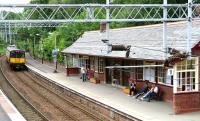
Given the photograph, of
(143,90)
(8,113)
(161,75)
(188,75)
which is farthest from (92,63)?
(188,75)

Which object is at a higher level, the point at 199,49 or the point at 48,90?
the point at 199,49

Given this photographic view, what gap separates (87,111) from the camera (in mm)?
23469

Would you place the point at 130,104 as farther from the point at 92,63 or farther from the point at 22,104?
the point at 92,63

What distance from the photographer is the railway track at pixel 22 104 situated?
22502 millimetres

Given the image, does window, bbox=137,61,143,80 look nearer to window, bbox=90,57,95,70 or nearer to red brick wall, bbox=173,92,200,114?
red brick wall, bbox=173,92,200,114

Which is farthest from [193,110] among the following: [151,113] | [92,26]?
[92,26]

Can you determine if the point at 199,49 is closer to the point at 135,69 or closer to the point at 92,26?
the point at 135,69

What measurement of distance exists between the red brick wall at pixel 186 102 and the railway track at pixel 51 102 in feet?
12.5

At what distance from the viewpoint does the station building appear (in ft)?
67.5

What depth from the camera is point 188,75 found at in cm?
2127

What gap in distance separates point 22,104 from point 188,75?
10.9 meters

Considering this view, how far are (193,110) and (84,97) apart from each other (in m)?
7.74

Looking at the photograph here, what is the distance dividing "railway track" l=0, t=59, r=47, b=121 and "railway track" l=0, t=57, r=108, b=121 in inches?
14.0

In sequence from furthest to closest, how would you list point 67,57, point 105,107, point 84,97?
1. point 67,57
2. point 84,97
3. point 105,107
